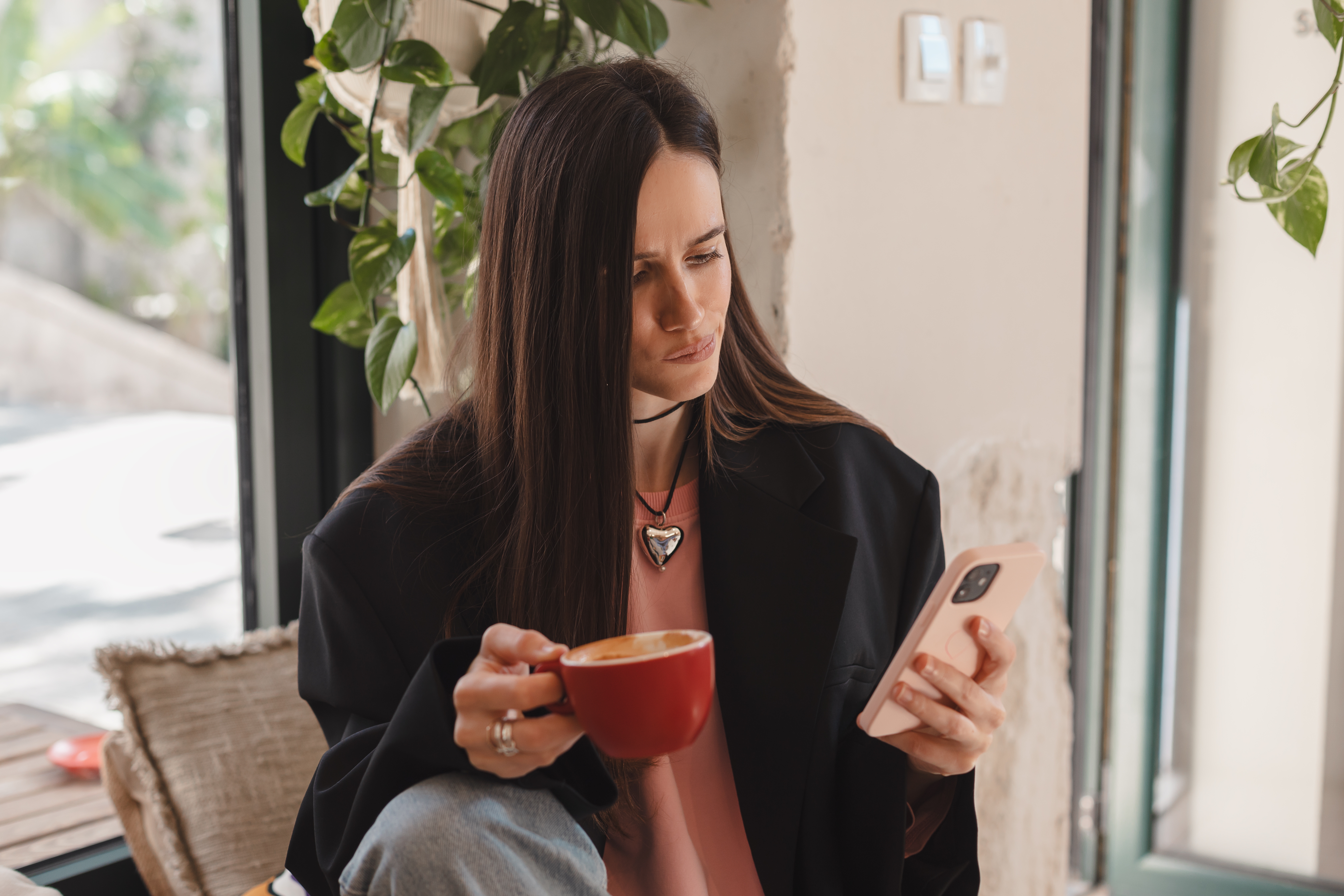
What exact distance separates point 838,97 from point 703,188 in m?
0.42

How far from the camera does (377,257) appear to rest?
131 cm

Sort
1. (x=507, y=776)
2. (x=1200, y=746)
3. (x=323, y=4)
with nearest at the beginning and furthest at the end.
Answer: (x=507, y=776), (x=323, y=4), (x=1200, y=746)

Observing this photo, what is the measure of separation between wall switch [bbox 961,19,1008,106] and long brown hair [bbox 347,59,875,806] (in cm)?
53

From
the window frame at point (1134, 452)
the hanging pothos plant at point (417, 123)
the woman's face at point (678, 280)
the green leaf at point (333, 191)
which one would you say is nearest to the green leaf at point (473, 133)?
the hanging pothos plant at point (417, 123)

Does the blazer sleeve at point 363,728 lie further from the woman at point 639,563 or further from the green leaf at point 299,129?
the green leaf at point 299,129

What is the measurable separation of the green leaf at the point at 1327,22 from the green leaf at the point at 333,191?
40.1 inches

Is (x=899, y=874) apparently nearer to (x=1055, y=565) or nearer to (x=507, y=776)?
(x=507, y=776)

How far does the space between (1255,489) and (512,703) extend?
166 centimetres

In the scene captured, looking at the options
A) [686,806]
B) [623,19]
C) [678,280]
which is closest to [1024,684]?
[686,806]

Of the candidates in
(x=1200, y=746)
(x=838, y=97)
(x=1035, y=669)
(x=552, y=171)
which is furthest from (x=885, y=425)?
(x=1200, y=746)

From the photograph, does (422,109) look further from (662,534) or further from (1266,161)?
(1266,161)

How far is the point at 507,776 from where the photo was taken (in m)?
0.74

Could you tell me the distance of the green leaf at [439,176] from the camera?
1286mm

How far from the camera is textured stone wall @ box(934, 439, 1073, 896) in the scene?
5.02 ft
